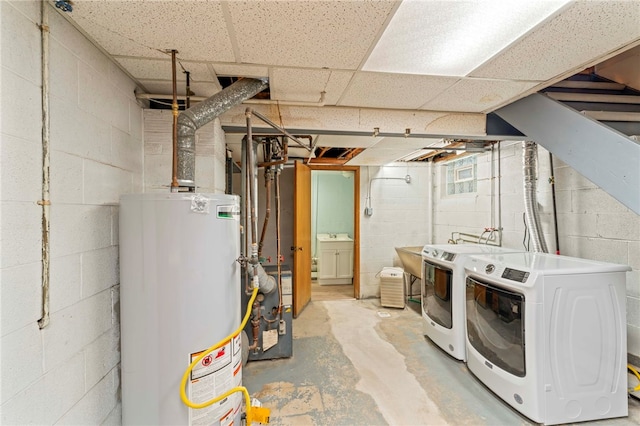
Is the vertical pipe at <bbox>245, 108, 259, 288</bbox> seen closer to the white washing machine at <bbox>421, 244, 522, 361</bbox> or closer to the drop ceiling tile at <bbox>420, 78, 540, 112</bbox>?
the drop ceiling tile at <bbox>420, 78, 540, 112</bbox>

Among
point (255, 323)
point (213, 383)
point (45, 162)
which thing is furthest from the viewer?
point (255, 323)

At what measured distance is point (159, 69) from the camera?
152 cm

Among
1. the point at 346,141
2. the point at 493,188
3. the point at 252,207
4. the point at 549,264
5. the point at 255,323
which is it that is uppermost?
the point at 346,141

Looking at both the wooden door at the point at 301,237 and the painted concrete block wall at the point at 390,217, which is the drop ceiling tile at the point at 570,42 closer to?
the wooden door at the point at 301,237

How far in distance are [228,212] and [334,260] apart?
3.96 meters

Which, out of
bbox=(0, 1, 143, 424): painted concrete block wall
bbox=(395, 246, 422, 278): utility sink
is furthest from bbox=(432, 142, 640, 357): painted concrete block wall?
bbox=(0, 1, 143, 424): painted concrete block wall

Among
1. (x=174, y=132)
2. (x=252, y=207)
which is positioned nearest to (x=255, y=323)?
(x=252, y=207)

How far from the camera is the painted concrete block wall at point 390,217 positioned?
14.4 feet

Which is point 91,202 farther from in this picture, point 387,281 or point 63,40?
point 387,281

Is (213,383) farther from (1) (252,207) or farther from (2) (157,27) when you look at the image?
(2) (157,27)

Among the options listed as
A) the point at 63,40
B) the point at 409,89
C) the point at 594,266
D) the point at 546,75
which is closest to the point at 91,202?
the point at 63,40

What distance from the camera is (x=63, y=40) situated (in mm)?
1103

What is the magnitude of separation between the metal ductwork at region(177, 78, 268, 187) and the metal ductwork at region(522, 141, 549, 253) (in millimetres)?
2525

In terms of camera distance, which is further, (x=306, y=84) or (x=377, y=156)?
(x=377, y=156)
